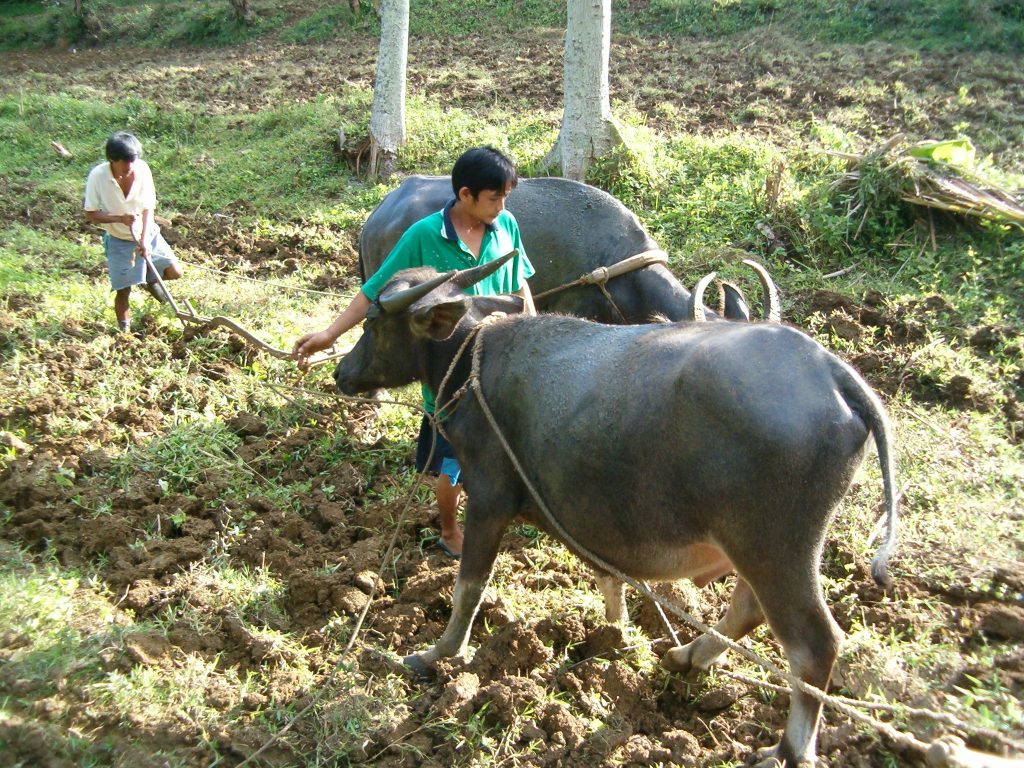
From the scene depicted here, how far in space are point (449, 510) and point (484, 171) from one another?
1763 millimetres

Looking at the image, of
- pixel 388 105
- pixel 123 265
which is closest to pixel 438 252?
pixel 123 265

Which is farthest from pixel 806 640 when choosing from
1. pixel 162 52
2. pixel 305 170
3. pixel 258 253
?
pixel 162 52

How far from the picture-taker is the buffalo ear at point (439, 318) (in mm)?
3590

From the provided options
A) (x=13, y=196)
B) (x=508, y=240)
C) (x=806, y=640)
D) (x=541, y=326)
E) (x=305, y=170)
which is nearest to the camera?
(x=806, y=640)

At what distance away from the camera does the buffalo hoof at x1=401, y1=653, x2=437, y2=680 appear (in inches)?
147

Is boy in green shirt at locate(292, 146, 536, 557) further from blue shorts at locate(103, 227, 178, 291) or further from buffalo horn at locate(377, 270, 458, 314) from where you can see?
blue shorts at locate(103, 227, 178, 291)

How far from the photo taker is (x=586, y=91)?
8.70m

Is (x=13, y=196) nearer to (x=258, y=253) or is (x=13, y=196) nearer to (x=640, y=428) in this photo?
(x=258, y=253)

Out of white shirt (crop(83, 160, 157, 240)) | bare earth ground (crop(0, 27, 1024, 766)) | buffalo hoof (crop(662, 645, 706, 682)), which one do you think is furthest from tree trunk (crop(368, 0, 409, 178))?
buffalo hoof (crop(662, 645, 706, 682))

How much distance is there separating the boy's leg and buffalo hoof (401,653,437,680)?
80cm

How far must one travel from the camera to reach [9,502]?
4.60 metres

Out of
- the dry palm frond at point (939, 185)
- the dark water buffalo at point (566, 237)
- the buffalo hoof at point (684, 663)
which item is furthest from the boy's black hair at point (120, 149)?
the dry palm frond at point (939, 185)

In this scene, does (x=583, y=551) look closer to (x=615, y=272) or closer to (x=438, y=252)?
(x=438, y=252)

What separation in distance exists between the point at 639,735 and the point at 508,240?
2.30 metres
